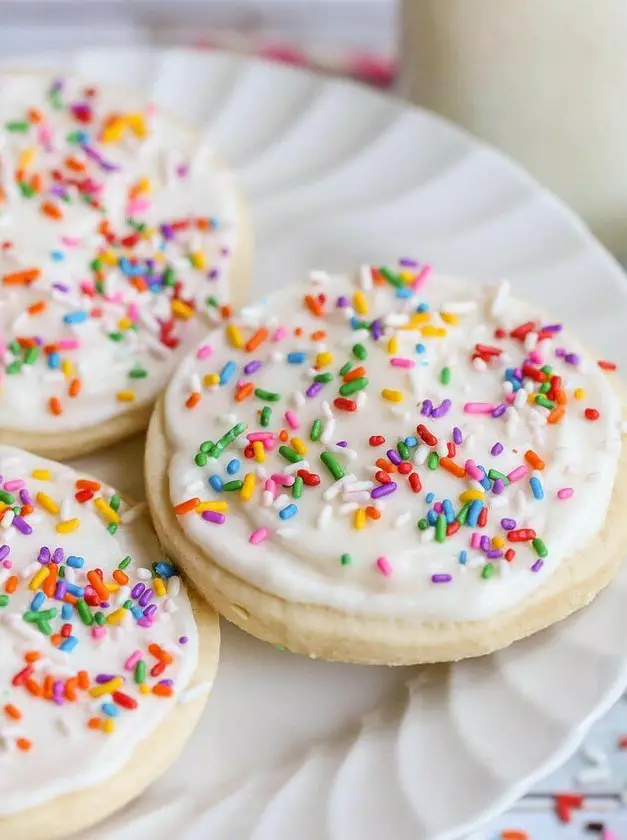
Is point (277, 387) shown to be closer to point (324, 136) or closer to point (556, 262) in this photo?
point (556, 262)

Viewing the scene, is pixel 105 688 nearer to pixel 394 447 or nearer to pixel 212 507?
pixel 212 507

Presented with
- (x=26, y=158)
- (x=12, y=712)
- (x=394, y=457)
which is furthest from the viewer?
(x=26, y=158)

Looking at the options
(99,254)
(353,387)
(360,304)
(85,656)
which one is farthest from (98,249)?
(85,656)

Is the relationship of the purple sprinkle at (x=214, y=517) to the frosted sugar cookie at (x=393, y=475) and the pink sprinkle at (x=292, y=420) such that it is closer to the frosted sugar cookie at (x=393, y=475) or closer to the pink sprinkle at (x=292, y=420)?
the frosted sugar cookie at (x=393, y=475)

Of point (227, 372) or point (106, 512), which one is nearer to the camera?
point (106, 512)

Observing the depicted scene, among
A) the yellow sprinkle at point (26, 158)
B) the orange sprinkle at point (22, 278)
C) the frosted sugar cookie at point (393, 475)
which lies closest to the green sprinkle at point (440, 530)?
the frosted sugar cookie at point (393, 475)

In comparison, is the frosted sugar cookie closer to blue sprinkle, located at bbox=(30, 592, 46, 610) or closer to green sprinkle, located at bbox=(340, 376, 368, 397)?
green sprinkle, located at bbox=(340, 376, 368, 397)

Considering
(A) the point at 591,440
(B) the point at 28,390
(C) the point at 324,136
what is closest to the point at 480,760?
(A) the point at 591,440

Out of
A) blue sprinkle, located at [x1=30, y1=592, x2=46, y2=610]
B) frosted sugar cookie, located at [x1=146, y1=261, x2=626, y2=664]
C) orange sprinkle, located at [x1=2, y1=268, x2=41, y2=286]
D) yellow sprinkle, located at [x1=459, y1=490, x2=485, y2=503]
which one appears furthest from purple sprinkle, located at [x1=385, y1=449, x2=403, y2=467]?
orange sprinkle, located at [x1=2, y1=268, x2=41, y2=286]
